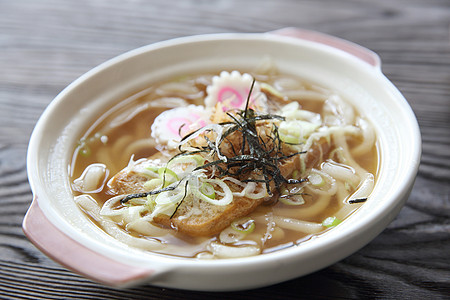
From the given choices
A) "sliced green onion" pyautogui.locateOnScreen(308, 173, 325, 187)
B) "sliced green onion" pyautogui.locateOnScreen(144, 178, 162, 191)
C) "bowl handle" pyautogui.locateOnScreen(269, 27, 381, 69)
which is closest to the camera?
"sliced green onion" pyautogui.locateOnScreen(144, 178, 162, 191)

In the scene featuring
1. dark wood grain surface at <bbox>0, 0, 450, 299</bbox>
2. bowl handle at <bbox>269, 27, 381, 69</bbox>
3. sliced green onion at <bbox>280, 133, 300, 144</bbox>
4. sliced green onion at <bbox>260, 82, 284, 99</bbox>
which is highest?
bowl handle at <bbox>269, 27, 381, 69</bbox>

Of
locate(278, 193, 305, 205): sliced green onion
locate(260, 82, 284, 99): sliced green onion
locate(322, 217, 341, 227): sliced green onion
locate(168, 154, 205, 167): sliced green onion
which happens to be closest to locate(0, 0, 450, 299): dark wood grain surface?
locate(322, 217, 341, 227): sliced green onion

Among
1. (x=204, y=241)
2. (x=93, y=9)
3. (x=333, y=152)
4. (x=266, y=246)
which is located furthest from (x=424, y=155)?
(x=93, y=9)

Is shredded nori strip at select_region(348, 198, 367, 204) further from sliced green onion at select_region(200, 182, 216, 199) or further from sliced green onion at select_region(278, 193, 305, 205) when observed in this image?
sliced green onion at select_region(200, 182, 216, 199)

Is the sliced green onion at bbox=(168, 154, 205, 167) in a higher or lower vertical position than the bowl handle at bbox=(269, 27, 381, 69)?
lower

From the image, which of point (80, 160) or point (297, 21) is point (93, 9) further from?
point (80, 160)

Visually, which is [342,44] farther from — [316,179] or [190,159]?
[190,159]

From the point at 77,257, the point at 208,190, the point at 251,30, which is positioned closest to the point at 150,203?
the point at 208,190

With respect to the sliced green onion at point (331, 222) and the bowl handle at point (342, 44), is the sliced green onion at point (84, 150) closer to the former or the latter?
the sliced green onion at point (331, 222)
